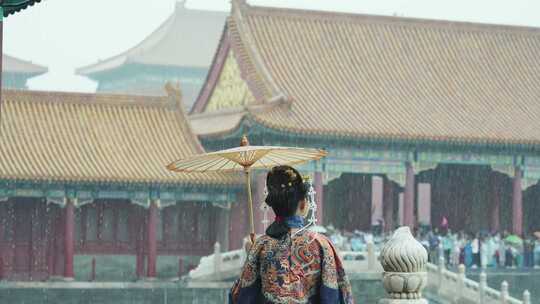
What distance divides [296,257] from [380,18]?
31.1 metres

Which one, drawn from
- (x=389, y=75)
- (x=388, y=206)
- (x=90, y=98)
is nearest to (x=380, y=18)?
(x=389, y=75)

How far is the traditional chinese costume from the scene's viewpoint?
7.96 m

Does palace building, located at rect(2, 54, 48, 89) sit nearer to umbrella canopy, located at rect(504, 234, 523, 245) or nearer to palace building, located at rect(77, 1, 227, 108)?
palace building, located at rect(77, 1, 227, 108)

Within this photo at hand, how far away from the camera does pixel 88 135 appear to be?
111 feet

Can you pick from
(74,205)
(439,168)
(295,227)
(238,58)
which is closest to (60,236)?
(74,205)

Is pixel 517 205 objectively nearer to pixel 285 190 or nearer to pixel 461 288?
pixel 461 288

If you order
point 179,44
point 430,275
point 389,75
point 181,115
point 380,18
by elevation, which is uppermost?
point 179,44

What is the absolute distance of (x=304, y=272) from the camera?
8.01m

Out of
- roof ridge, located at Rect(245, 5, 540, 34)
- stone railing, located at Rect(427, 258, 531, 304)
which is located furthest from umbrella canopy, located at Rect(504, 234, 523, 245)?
roof ridge, located at Rect(245, 5, 540, 34)

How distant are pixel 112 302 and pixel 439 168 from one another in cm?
1323

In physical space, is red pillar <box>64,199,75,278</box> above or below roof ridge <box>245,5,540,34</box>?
below

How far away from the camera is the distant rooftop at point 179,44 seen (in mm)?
67125

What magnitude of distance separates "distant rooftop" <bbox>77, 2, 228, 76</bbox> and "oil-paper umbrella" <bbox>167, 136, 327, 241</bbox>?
55561 millimetres

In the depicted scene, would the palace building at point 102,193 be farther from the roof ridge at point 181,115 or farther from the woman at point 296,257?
the woman at point 296,257
